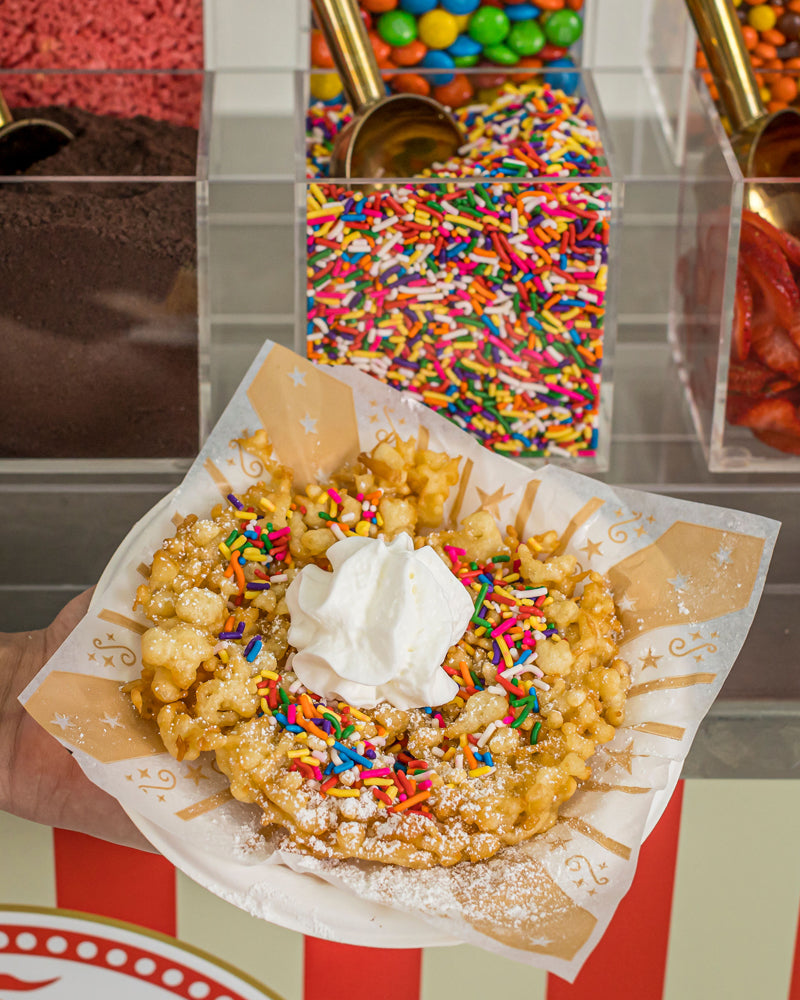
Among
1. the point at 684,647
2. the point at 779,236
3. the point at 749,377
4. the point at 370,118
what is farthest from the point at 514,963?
the point at 370,118

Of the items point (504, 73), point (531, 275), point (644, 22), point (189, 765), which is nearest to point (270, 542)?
point (189, 765)

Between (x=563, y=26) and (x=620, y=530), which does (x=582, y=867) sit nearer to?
(x=620, y=530)

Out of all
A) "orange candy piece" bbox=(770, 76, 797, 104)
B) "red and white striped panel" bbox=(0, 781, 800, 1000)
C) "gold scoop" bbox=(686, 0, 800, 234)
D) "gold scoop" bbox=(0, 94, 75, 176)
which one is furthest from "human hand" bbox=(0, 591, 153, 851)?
"orange candy piece" bbox=(770, 76, 797, 104)

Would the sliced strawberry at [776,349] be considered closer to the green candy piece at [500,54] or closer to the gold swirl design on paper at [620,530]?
the gold swirl design on paper at [620,530]

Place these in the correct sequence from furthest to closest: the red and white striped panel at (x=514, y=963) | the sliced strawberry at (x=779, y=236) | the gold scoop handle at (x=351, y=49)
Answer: the gold scoop handle at (x=351, y=49) → the sliced strawberry at (x=779, y=236) → the red and white striped panel at (x=514, y=963)

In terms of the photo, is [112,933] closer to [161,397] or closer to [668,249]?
[161,397]

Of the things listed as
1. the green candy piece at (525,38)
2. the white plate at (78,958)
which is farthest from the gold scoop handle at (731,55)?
the white plate at (78,958)
